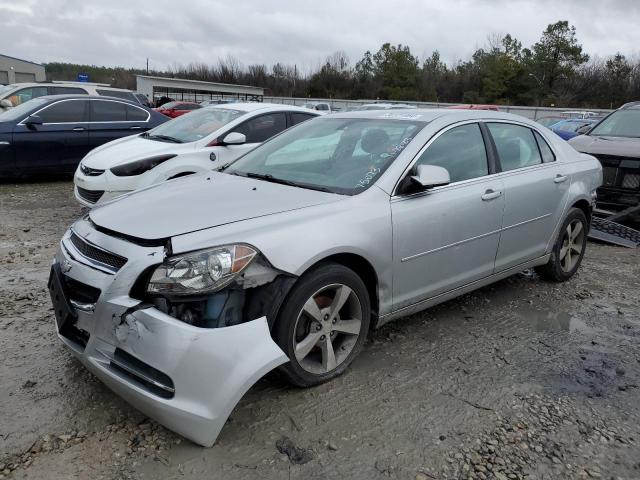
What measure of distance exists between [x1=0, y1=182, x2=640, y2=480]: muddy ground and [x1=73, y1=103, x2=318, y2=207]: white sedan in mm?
2279

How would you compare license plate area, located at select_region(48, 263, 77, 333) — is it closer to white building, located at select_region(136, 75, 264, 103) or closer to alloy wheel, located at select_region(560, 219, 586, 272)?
alloy wheel, located at select_region(560, 219, 586, 272)

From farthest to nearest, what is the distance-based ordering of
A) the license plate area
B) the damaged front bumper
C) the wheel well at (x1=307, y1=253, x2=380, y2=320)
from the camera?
1. the wheel well at (x1=307, y1=253, x2=380, y2=320)
2. the license plate area
3. the damaged front bumper

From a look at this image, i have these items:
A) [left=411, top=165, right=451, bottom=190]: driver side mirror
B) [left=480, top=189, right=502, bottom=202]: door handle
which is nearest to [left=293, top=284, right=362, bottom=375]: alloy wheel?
[left=411, top=165, right=451, bottom=190]: driver side mirror

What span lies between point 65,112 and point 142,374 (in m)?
8.26

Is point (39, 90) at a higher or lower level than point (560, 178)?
higher

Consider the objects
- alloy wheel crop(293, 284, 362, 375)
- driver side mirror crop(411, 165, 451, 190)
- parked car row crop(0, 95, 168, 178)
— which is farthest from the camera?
parked car row crop(0, 95, 168, 178)

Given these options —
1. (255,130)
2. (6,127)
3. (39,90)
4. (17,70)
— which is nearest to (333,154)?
(255,130)

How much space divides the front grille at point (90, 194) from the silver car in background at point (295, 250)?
2.89 m

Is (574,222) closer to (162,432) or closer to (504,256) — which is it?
(504,256)

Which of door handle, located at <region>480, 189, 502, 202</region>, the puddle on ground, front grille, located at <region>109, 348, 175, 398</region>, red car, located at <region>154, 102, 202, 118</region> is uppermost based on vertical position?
door handle, located at <region>480, 189, 502, 202</region>

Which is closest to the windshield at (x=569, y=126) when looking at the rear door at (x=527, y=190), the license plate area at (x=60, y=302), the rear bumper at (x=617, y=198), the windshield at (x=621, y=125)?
the windshield at (x=621, y=125)

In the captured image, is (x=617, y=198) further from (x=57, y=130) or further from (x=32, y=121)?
(x=32, y=121)

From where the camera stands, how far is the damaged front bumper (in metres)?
2.38

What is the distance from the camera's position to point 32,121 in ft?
29.1
